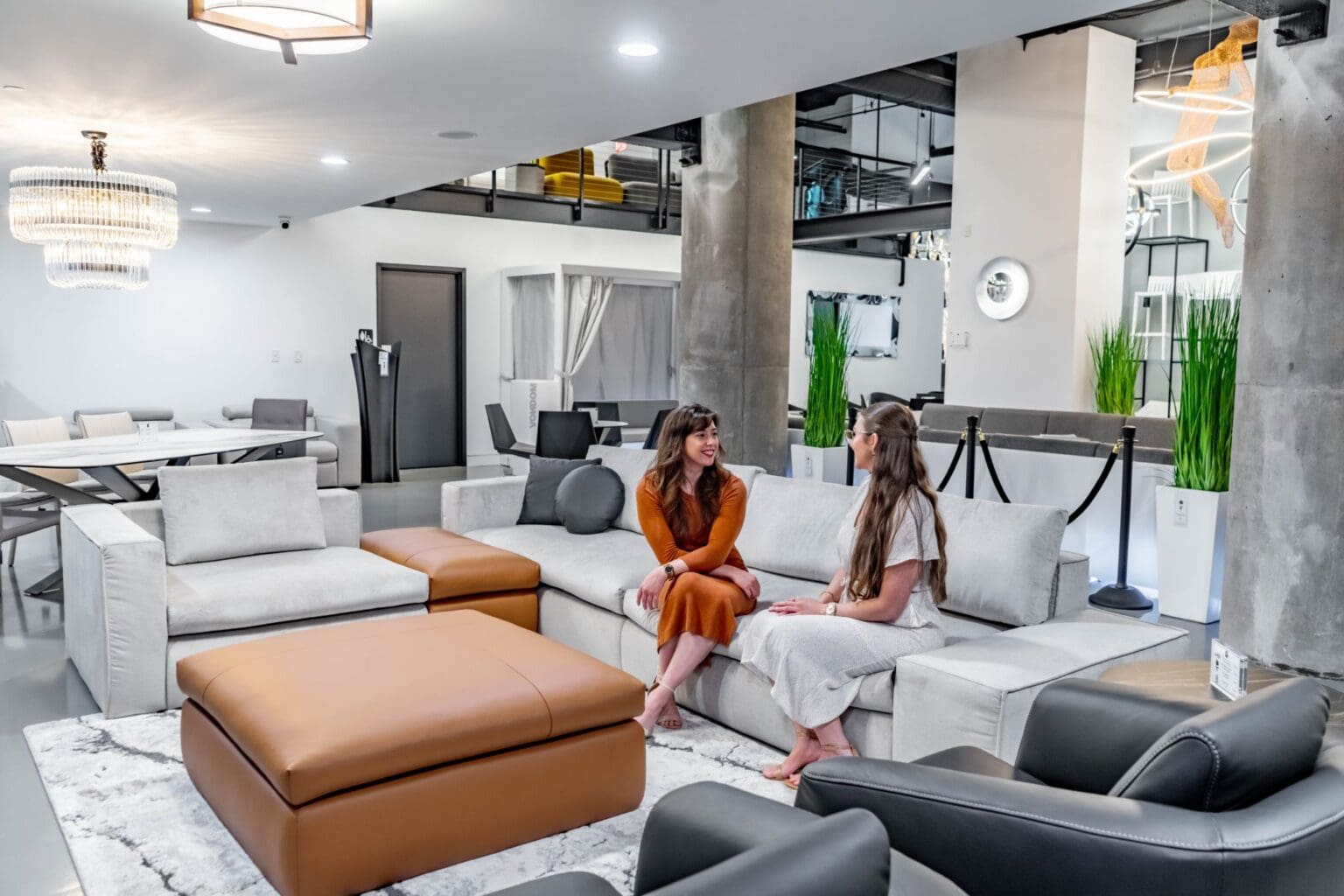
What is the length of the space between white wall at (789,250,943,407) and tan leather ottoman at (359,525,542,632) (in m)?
9.88

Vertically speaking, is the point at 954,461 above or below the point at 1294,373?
below

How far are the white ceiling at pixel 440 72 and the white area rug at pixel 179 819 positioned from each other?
2.43m

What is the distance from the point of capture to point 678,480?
140 inches

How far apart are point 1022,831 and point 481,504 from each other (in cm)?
379

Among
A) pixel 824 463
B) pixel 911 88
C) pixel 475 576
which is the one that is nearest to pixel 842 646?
pixel 475 576

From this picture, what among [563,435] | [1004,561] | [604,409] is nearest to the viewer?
[1004,561]

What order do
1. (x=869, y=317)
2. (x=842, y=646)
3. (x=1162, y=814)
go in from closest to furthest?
(x=1162, y=814) < (x=842, y=646) < (x=869, y=317)

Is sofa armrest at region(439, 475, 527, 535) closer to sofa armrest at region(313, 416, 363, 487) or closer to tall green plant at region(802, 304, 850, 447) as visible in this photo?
tall green plant at region(802, 304, 850, 447)

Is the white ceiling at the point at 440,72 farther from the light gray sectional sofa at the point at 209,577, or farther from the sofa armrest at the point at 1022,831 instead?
the sofa armrest at the point at 1022,831

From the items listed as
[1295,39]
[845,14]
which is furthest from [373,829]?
[1295,39]

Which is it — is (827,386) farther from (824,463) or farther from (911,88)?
(911,88)

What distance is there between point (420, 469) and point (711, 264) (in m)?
4.87

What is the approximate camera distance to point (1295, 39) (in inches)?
146

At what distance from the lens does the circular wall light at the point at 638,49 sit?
3.96 m
